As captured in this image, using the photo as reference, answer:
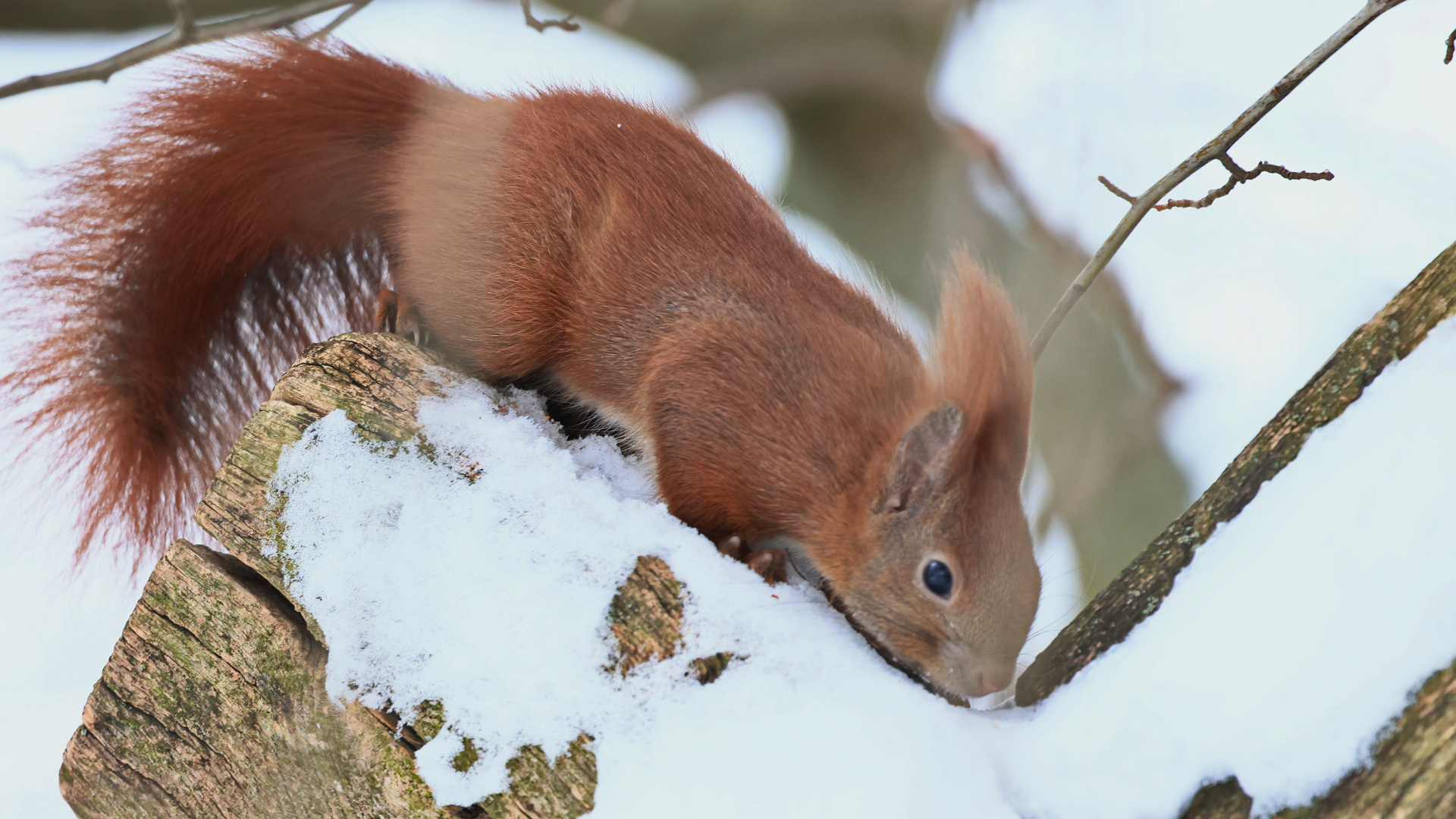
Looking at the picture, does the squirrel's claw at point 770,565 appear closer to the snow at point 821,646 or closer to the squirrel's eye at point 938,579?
the snow at point 821,646

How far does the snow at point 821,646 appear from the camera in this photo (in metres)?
1.15

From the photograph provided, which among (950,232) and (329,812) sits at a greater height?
(950,232)

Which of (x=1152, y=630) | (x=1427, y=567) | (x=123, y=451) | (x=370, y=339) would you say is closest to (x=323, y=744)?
(x=370, y=339)

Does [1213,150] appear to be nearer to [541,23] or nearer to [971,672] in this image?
[971,672]

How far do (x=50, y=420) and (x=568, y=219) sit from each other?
1.16m

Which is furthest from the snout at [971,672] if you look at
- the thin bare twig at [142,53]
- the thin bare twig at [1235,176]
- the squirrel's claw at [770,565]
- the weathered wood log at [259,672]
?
the thin bare twig at [142,53]

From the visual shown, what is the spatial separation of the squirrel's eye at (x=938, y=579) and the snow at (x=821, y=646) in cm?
19

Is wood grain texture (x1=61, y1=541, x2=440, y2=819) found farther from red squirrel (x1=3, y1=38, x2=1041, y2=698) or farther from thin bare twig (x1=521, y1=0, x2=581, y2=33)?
thin bare twig (x1=521, y1=0, x2=581, y2=33)

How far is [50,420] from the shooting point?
203 centimetres

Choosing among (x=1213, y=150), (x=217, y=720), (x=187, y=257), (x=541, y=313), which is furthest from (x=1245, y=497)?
(x=187, y=257)

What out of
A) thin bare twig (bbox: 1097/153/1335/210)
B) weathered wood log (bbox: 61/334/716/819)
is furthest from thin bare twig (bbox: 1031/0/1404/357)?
weathered wood log (bbox: 61/334/716/819)

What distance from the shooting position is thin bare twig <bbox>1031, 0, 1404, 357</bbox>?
150 centimetres

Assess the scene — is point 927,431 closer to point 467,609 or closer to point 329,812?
point 467,609

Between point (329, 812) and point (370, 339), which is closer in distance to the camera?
point (329, 812)
